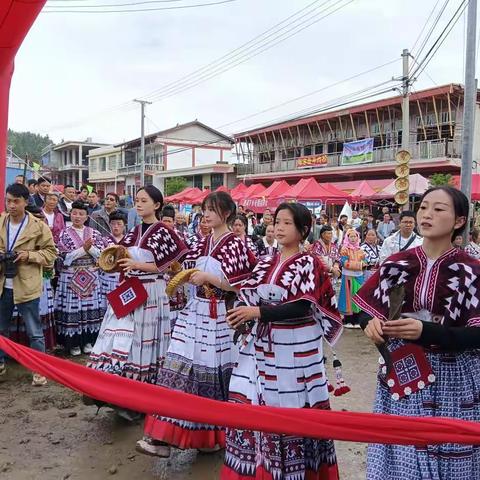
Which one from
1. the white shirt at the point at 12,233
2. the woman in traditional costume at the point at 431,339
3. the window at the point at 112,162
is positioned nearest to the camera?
the woman in traditional costume at the point at 431,339

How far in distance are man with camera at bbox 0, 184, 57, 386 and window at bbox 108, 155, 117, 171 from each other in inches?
1798

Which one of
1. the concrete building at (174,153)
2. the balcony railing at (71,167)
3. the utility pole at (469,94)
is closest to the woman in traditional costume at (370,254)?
the utility pole at (469,94)

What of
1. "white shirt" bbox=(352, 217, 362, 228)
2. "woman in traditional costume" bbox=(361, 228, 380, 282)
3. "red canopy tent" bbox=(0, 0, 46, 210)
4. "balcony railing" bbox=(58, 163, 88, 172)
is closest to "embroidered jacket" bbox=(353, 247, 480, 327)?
"red canopy tent" bbox=(0, 0, 46, 210)

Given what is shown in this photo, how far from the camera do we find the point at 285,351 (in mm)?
2805

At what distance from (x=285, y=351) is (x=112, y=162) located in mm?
49112

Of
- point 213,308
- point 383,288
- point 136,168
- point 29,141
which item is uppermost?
point 29,141

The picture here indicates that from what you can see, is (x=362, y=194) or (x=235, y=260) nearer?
(x=235, y=260)

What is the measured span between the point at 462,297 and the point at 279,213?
1.17 metres

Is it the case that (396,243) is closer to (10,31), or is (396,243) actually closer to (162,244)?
(162,244)

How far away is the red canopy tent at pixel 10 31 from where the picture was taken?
335 cm

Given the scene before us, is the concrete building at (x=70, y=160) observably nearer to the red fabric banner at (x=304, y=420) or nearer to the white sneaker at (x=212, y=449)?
the white sneaker at (x=212, y=449)

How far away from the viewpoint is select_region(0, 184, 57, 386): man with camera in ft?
15.2

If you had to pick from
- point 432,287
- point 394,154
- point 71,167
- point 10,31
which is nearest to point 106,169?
point 71,167

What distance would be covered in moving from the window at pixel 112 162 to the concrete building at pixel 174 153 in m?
1.65
